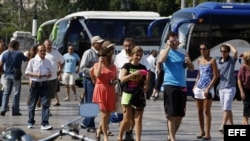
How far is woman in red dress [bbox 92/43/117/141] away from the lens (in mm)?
13688

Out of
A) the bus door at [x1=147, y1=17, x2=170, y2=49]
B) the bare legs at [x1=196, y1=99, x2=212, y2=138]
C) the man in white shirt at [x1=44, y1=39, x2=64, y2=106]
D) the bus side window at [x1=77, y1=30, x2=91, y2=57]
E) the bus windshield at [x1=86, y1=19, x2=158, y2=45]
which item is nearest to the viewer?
the bare legs at [x1=196, y1=99, x2=212, y2=138]

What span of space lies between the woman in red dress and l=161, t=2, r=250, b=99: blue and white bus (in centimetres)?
1383

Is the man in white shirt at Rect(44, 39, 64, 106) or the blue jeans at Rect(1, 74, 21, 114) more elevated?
the man in white shirt at Rect(44, 39, 64, 106)

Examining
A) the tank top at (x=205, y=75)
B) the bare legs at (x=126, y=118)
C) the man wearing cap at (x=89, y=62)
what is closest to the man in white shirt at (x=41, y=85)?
the man wearing cap at (x=89, y=62)

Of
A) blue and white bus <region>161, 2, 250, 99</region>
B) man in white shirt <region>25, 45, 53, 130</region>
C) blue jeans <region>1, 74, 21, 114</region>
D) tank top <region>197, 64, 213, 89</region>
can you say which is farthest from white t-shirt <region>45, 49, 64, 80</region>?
blue and white bus <region>161, 2, 250, 99</region>

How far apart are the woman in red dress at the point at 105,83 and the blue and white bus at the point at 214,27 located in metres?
13.8

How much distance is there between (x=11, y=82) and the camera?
1898 centimetres

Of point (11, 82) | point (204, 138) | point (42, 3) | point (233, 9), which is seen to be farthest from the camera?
point (42, 3)

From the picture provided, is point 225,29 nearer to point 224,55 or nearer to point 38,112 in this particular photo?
point 38,112

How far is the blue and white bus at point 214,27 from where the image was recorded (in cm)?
2761

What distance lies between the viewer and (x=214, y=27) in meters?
28.0

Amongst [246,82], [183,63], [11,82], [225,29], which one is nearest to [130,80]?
[183,63]

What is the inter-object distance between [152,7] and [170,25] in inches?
1505

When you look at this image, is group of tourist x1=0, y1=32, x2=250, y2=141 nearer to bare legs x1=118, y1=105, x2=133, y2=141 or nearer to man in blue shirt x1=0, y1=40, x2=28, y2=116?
bare legs x1=118, y1=105, x2=133, y2=141
